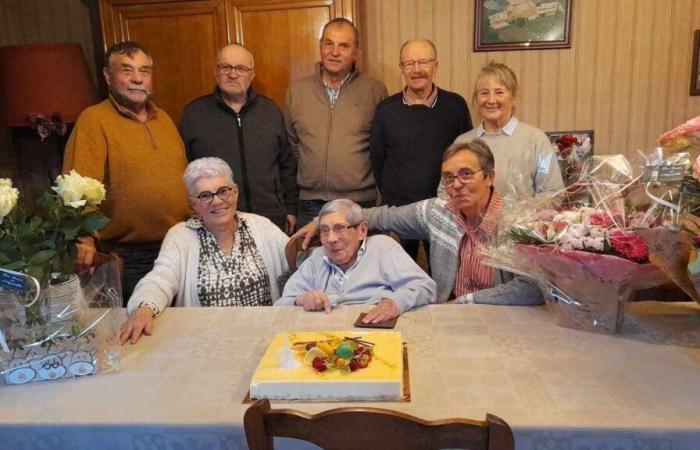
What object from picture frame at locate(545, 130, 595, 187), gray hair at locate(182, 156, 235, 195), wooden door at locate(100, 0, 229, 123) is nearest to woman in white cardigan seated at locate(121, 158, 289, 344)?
gray hair at locate(182, 156, 235, 195)

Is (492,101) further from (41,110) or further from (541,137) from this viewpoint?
(41,110)

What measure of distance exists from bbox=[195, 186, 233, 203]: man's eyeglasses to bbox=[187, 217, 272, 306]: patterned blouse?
0.10 meters

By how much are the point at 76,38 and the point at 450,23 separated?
2.21 m

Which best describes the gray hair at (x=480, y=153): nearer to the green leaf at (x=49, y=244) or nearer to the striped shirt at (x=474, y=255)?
the striped shirt at (x=474, y=255)

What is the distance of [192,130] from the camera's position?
277cm

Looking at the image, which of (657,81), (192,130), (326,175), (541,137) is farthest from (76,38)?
(657,81)

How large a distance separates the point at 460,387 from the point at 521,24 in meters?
2.60

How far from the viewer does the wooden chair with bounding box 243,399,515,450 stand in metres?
0.84

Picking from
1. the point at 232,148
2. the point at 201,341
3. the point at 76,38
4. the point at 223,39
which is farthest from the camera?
the point at 76,38

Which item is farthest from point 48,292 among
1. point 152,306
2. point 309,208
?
point 309,208

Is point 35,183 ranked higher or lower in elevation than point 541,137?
lower

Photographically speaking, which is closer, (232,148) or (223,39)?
(232,148)

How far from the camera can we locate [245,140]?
2.76 meters

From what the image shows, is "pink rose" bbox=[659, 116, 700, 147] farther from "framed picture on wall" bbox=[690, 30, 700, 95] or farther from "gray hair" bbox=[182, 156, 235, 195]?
"framed picture on wall" bbox=[690, 30, 700, 95]
